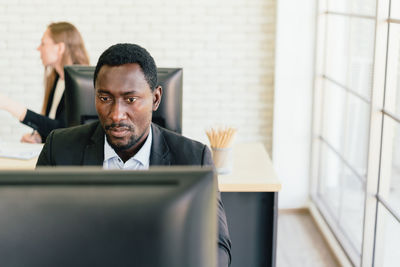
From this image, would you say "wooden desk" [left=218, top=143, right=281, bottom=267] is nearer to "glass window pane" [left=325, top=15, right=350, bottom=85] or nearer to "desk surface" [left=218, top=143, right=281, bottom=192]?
"desk surface" [left=218, top=143, right=281, bottom=192]

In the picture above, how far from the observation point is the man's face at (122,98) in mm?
1625

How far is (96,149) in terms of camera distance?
6.25 ft

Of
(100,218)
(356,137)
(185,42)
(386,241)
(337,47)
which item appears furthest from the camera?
(185,42)

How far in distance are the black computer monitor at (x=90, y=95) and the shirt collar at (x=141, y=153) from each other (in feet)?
2.51

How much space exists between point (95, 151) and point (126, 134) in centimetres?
24

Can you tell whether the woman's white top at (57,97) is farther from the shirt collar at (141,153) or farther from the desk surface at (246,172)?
the shirt collar at (141,153)

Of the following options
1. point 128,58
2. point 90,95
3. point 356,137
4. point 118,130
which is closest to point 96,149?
point 118,130

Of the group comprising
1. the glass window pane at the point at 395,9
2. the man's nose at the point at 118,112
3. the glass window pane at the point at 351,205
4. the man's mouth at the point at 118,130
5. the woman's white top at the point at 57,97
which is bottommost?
the glass window pane at the point at 351,205

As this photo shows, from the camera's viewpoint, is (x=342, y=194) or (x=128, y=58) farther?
(x=342, y=194)

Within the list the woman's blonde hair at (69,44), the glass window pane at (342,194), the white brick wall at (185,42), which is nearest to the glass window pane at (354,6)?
the white brick wall at (185,42)

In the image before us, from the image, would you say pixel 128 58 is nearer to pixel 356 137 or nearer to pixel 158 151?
pixel 158 151

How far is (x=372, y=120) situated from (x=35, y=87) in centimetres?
276

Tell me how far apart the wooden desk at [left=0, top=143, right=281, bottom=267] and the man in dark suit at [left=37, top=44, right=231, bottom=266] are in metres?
0.78

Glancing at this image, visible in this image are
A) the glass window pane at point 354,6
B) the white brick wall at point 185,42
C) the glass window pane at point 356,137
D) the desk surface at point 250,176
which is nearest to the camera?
the desk surface at point 250,176
